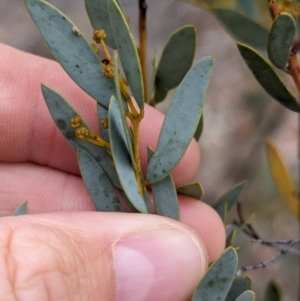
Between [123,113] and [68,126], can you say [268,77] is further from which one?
[68,126]

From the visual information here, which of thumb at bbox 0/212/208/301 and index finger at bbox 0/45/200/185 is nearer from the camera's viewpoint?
thumb at bbox 0/212/208/301

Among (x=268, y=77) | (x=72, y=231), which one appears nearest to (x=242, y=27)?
(x=268, y=77)

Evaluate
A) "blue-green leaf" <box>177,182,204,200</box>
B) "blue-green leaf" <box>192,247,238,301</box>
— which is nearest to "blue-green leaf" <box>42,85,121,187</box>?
"blue-green leaf" <box>177,182,204,200</box>

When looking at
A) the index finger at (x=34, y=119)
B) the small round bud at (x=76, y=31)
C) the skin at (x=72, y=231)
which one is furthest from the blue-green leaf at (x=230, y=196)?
the small round bud at (x=76, y=31)

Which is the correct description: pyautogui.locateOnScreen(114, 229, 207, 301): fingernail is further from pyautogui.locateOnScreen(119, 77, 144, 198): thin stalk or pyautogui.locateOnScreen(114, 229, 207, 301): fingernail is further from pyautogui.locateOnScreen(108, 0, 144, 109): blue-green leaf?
pyautogui.locateOnScreen(108, 0, 144, 109): blue-green leaf

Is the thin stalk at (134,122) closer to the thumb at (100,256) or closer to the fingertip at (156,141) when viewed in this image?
the thumb at (100,256)
